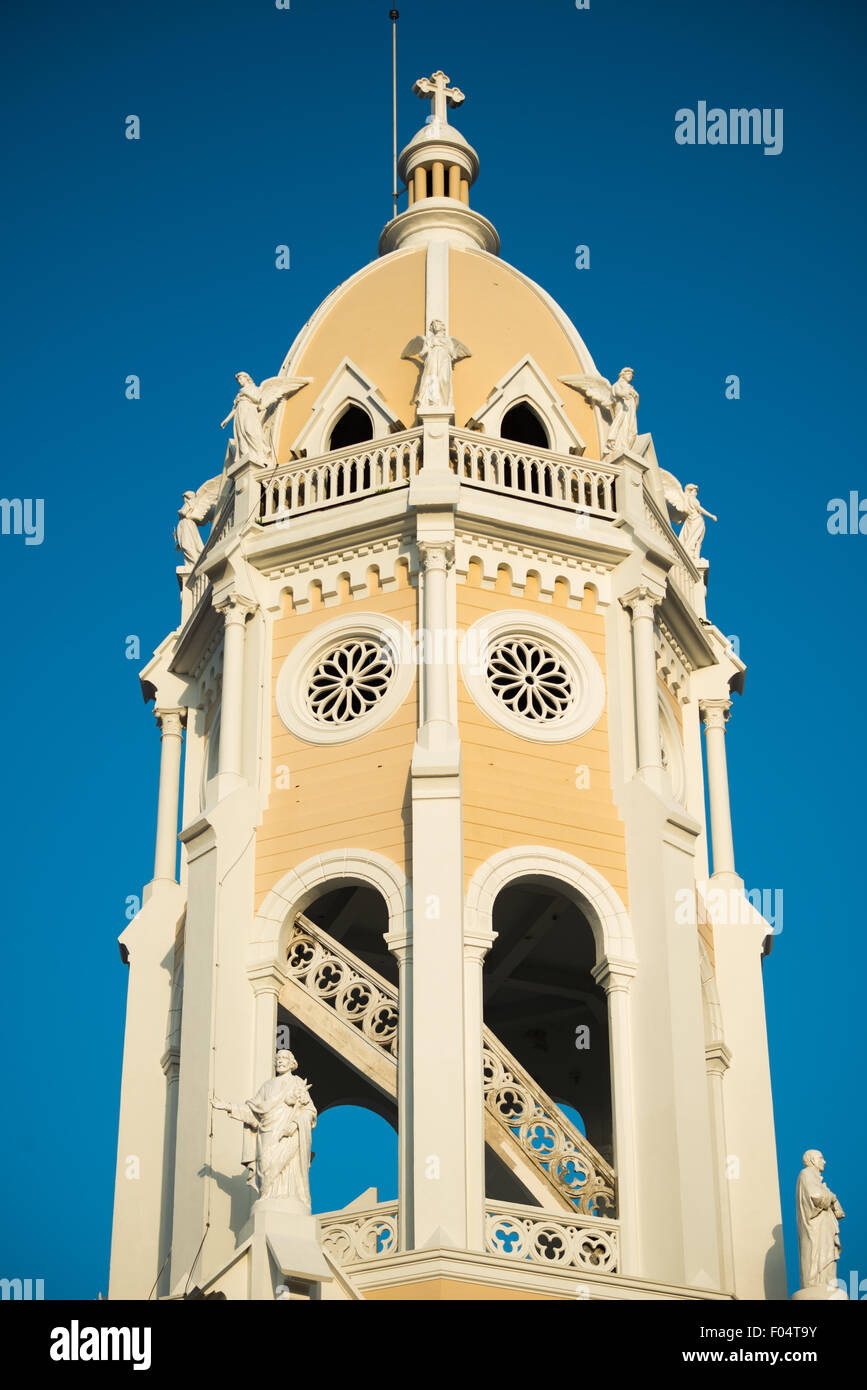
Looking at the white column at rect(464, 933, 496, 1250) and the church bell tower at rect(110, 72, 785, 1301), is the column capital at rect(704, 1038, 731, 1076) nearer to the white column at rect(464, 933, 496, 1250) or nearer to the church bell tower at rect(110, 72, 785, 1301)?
the church bell tower at rect(110, 72, 785, 1301)

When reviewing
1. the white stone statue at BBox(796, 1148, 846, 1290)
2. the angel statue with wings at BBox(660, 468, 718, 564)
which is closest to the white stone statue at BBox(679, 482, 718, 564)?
the angel statue with wings at BBox(660, 468, 718, 564)


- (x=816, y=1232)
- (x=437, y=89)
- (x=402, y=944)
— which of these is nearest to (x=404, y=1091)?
(x=402, y=944)

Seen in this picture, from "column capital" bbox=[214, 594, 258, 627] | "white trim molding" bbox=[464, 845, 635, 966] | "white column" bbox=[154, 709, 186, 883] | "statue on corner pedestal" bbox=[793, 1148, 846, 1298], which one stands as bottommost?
"statue on corner pedestal" bbox=[793, 1148, 846, 1298]

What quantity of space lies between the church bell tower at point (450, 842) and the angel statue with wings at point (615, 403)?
0.07 meters

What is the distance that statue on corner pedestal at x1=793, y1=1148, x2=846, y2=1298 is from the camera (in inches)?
1104

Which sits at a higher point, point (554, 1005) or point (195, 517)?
point (195, 517)

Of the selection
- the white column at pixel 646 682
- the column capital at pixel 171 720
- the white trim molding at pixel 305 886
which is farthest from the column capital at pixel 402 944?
the column capital at pixel 171 720

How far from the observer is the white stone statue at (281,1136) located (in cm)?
2597

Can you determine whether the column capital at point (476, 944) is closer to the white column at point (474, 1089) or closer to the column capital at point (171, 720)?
the white column at point (474, 1089)

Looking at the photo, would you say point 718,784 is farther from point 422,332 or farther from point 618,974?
point 422,332

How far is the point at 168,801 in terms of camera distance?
35.8m

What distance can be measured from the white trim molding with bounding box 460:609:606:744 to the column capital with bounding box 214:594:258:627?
3371 millimetres

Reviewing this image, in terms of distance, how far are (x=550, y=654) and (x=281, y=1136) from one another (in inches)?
376
